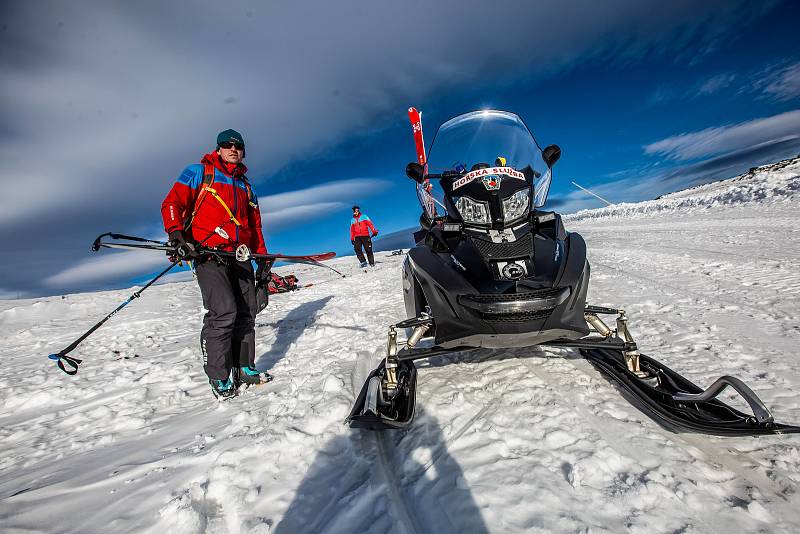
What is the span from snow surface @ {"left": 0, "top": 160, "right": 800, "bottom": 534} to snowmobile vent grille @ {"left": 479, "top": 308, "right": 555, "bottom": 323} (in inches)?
22.9

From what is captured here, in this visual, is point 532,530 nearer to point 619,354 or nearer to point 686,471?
point 686,471

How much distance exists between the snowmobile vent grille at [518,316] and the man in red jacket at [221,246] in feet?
7.97

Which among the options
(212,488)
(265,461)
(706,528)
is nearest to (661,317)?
(706,528)

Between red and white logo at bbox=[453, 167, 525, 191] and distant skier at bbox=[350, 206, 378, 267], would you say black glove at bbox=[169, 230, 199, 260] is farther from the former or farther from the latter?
distant skier at bbox=[350, 206, 378, 267]

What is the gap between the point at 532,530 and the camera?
128 cm

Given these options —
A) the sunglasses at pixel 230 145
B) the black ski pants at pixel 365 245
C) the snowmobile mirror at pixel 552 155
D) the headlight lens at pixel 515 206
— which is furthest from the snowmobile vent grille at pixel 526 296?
the black ski pants at pixel 365 245

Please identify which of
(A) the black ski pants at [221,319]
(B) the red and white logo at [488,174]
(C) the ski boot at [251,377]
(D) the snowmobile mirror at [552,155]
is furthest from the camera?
(C) the ski boot at [251,377]

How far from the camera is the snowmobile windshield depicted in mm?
2506

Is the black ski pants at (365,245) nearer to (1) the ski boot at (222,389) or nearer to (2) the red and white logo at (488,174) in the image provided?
(1) the ski boot at (222,389)

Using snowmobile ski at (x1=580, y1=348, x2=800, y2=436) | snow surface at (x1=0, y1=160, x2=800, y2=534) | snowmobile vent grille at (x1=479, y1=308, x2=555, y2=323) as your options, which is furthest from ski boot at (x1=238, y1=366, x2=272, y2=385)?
snowmobile ski at (x1=580, y1=348, x2=800, y2=436)

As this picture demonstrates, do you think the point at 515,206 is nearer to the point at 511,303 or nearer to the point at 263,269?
the point at 511,303

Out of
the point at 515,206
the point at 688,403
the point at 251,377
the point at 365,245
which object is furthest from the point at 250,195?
the point at 365,245

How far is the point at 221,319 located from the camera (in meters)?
3.17

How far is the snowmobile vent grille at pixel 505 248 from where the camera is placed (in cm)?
227
